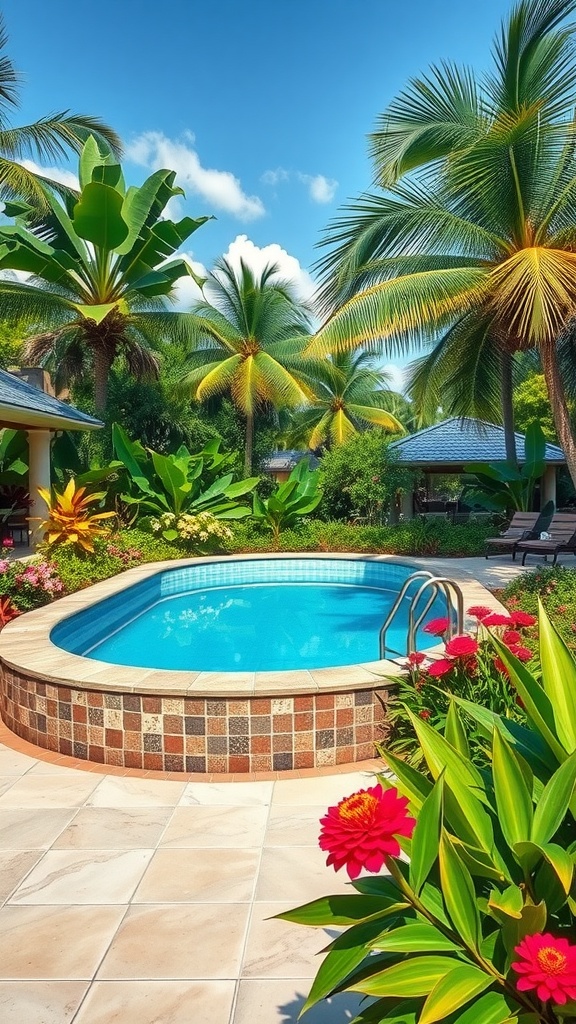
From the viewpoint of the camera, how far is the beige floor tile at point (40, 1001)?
2.35 metres

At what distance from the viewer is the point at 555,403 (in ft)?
31.3

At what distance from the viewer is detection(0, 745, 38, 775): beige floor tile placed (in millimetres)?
4535

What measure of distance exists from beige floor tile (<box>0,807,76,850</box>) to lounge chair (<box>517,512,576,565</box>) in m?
10.7

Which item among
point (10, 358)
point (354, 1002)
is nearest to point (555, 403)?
point (354, 1002)

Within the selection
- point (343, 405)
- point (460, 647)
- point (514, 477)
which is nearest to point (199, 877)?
point (460, 647)

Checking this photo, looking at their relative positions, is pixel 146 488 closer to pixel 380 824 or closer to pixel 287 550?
pixel 287 550

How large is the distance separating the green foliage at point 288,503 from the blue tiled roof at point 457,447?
2843 millimetres

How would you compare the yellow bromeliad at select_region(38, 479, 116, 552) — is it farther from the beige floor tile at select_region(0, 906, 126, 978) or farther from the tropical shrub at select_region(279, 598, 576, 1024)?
the tropical shrub at select_region(279, 598, 576, 1024)

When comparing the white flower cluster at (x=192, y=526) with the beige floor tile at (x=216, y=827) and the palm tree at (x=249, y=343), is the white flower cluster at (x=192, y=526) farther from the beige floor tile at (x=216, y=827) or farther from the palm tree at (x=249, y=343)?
the beige floor tile at (x=216, y=827)

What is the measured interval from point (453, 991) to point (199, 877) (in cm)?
211

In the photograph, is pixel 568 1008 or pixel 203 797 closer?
pixel 568 1008

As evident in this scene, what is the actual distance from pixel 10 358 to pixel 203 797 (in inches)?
1081

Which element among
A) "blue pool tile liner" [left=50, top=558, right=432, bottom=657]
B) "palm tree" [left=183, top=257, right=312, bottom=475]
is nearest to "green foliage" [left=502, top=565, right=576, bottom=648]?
"blue pool tile liner" [left=50, top=558, right=432, bottom=657]

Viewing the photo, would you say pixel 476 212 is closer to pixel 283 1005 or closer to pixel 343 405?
pixel 283 1005
